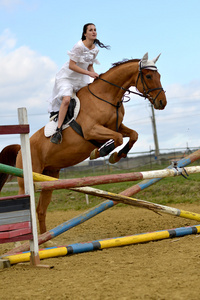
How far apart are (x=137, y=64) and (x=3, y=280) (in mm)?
3326

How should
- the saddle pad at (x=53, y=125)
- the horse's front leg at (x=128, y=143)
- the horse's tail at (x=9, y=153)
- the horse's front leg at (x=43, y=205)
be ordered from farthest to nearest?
the horse's tail at (x=9, y=153)
the horse's front leg at (x=43, y=205)
the horse's front leg at (x=128, y=143)
the saddle pad at (x=53, y=125)

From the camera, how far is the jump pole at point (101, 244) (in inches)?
152

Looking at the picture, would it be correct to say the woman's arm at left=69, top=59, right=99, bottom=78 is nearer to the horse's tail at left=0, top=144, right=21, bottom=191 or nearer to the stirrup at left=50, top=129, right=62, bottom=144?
the stirrup at left=50, top=129, right=62, bottom=144

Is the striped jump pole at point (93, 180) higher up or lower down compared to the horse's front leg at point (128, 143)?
lower down

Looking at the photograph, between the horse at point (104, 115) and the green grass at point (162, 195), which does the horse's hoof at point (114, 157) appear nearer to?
the horse at point (104, 115)

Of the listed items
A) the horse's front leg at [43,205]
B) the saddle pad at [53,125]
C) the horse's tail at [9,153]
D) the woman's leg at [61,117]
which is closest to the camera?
the woman's leg at [61,117]

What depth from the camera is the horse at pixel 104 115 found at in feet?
16.7

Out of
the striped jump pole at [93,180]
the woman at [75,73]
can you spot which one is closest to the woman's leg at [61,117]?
the woman at [75,73]

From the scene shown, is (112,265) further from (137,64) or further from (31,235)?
(137,64)

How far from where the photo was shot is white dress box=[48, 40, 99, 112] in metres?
5.31

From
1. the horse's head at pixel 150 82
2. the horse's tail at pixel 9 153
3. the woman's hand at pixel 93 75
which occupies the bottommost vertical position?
the horse's tail at pixel 9 153

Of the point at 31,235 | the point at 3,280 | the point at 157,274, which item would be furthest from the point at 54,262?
the point at 157,274

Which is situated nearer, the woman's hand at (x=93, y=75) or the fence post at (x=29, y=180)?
the fence post at (x=29, y=180)

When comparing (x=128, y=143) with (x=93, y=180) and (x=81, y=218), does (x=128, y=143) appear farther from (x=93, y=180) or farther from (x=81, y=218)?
(x=93, y=180)
